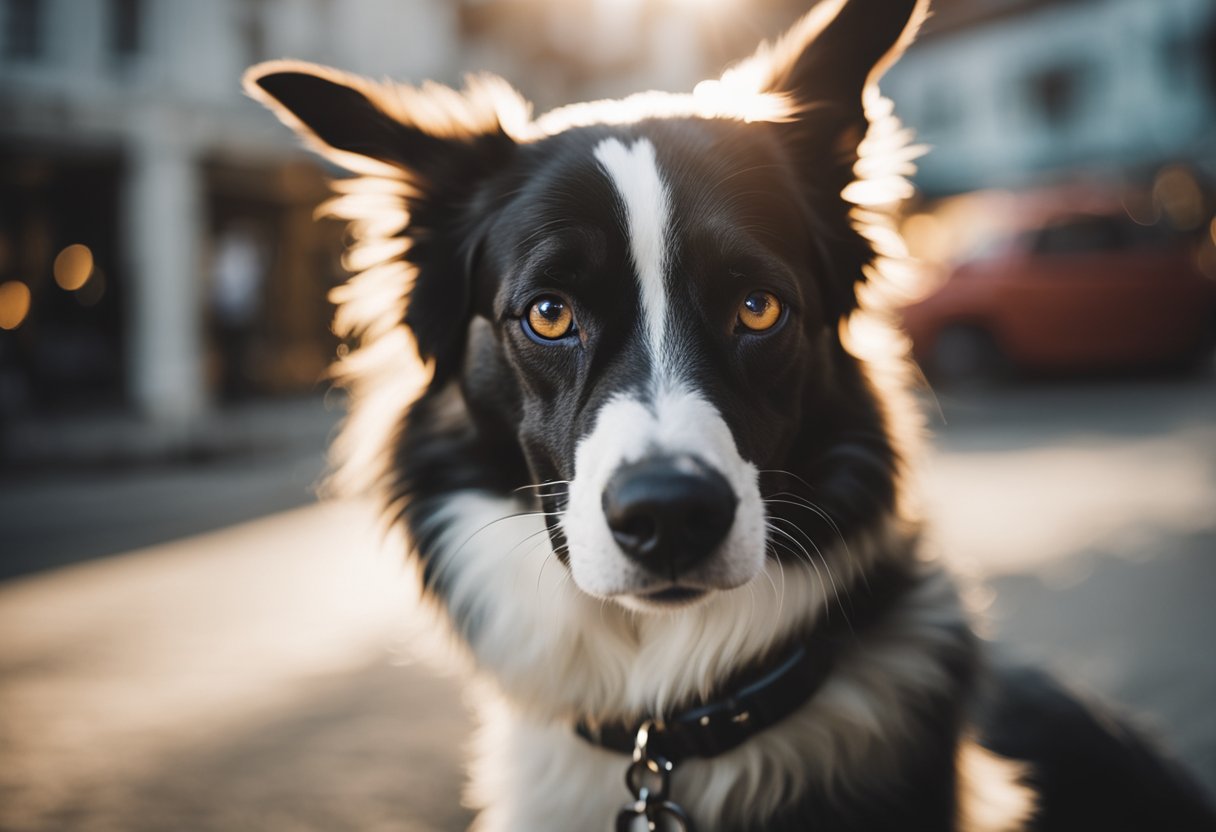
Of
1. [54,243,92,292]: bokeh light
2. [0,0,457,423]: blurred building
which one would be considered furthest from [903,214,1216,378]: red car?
[54,243,92,292]: bokeh light

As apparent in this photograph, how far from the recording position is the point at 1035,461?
314 inches

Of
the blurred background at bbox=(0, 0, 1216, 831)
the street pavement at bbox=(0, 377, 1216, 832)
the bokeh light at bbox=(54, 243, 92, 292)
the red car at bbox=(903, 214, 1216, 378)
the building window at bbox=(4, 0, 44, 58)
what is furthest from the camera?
the bokeh light at bbox=(54, 243, 92, 292)

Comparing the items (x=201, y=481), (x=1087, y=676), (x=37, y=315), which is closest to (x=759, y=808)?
(x=1087, y=676)

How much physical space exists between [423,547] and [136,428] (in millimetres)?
11974

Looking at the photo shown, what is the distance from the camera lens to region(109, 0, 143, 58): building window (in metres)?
14.1

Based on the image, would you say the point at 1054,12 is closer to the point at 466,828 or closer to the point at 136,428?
the point at 136,428

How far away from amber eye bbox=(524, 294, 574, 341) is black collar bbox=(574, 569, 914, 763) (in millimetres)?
844

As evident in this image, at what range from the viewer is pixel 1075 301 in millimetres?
11680

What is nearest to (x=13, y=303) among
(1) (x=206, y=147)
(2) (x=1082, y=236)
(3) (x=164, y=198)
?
(3) (x=164, y=198)

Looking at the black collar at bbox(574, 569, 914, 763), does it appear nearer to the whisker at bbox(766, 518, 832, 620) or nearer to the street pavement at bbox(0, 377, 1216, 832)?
the whisker at bbox(766, 518, 832, 620)

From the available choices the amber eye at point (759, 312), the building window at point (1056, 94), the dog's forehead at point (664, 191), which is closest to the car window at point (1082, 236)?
the dog's forehead at point (664, 191)

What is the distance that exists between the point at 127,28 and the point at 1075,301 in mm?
14195

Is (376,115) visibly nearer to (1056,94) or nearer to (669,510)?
(669,510)

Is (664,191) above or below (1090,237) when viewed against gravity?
above
